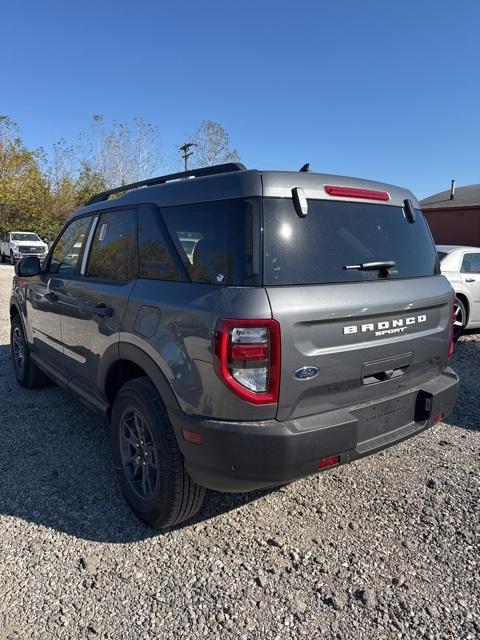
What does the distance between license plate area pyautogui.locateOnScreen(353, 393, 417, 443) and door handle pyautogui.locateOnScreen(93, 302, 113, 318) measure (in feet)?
5.27

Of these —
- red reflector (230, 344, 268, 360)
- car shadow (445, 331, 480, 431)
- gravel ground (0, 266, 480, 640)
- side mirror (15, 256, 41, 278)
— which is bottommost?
gravel ground (0, 266, 480, 640)

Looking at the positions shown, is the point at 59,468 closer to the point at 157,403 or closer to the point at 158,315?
the point at 157,403

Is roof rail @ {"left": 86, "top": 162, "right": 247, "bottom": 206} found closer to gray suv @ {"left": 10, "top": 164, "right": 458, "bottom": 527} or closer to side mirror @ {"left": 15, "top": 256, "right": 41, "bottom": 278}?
gray suv @ {"left": 10, "top": 164, "right": 458, "bottom": 527}

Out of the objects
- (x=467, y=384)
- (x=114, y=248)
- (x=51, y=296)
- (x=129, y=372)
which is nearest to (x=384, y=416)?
(x=129, y=372)

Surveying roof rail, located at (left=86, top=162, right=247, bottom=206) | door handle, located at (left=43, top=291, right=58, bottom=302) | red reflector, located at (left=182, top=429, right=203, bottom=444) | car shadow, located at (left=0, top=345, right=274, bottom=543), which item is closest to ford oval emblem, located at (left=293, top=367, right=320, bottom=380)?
red reflector, located at (left=182, top=429, right=203, bottom=444)

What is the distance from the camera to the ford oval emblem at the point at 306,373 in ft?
7.02

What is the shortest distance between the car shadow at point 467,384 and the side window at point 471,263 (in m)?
1.08

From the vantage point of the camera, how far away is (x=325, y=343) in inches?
87.6

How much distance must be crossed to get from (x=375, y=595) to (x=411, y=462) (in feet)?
4.69

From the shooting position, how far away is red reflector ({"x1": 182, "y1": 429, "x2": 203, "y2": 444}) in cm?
220

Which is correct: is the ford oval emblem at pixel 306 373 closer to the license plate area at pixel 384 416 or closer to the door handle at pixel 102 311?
the license plate area at pixel 384 416

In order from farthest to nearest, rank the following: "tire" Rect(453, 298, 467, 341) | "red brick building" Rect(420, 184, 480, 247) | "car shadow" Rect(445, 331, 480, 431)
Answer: "red brick building" Rect(420, 184, 480, 247) → "tire" Rect(453, 298, 467, 341) → "car shadow" Rect(445, 331, 480, 431)

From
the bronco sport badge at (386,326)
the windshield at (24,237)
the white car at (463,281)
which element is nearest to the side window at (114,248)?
the bronco sport badge at (386,326)

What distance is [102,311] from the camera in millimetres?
3023
